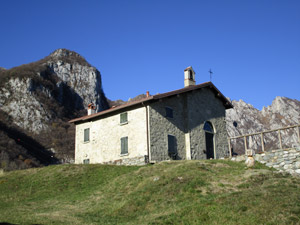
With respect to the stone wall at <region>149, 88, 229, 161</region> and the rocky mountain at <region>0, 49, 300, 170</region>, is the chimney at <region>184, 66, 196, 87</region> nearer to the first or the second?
the stone wall at <region>149, 88, 229, 161</region>

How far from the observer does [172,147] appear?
2411 centimetres

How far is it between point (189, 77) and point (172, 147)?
682cm

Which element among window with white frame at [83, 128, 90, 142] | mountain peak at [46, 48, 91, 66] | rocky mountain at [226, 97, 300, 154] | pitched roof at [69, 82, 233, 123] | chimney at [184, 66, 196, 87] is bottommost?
window with white frame at [83, 128, 90, 142]

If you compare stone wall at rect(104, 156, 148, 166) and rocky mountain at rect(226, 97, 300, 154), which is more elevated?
rocky mountain at rect(226, 97, 300, 154)

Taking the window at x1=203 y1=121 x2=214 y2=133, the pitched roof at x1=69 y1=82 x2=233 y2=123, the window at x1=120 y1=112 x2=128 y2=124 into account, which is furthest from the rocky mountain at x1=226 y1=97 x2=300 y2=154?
the window at x1=120 y1=112 x2=128 y2=124

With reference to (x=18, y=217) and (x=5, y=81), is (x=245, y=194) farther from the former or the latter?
(x=5, y=81)

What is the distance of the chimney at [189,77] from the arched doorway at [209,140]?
11.8 ft

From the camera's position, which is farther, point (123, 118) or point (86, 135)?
point (86, 135)

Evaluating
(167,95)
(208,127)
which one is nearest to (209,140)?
(208,127)

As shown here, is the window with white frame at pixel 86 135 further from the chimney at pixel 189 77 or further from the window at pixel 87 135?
the chimney at pixel 189 77

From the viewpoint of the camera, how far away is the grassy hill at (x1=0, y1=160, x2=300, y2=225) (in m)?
10.1

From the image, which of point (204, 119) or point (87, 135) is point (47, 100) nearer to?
point (87, 135)

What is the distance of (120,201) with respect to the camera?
13.9 meters

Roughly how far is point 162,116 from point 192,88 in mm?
3494
